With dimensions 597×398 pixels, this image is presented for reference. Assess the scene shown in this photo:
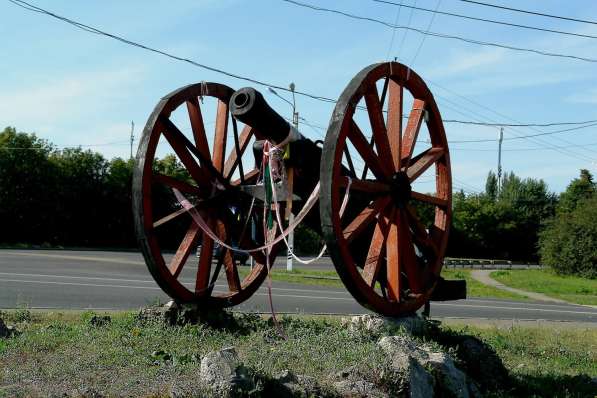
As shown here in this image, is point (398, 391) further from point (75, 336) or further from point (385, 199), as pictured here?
point (75, 336)

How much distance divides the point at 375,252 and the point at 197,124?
2.67 meters

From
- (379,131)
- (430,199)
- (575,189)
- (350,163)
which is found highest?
(575,189)

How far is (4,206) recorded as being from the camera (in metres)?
39.4

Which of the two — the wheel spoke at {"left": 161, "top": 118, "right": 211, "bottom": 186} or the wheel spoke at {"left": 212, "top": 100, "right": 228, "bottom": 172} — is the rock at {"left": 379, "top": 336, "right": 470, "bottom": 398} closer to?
the wheel spoke at {"left": 161, "top": 118, "right": 211, "bottom": 186}

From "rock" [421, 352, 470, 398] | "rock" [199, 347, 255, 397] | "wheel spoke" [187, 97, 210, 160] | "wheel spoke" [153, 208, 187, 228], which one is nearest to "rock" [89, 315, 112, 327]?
"wheel spoke" [153, 208, 187, 228]

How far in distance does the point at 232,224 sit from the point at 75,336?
2.29 meters

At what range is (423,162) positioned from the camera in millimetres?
8367

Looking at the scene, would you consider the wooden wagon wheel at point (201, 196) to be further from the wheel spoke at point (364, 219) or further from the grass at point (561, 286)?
the grass at point (561, 286)

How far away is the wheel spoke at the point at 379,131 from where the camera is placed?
753 centimetres

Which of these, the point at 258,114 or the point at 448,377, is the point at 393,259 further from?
the point at 258,114

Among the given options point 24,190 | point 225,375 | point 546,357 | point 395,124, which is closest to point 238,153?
point 395,124

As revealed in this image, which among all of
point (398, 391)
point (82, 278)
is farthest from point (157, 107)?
point (82, 278)

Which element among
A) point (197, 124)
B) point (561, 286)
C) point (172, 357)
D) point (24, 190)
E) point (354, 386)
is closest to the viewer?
point (354, 386)

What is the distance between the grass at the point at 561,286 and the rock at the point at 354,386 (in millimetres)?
19937
